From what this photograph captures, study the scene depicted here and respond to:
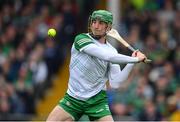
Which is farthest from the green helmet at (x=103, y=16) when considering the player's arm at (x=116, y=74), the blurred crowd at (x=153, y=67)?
the blurred crowd at (x=153, y=67)

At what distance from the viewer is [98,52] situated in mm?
9992

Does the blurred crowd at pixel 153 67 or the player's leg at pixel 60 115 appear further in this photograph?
the blurred crowd at pixel 153 67

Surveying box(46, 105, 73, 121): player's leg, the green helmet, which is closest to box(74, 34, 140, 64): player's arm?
the green helmet

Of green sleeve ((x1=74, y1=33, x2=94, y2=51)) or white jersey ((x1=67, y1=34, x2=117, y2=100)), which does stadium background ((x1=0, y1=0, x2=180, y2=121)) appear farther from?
green sleeve ((x1=74, y1=33, x2=94, y2=51))

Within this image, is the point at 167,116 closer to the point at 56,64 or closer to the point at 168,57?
the point at 168,57

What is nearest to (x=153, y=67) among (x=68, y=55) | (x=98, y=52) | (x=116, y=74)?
(x=68, y=55)

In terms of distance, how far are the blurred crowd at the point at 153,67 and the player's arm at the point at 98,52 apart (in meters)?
5.09

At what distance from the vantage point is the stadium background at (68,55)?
51.2 feet

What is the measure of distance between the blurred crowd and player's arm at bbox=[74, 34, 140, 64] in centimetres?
509

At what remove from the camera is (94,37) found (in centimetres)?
1030

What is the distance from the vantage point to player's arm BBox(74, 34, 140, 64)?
9.78 meters

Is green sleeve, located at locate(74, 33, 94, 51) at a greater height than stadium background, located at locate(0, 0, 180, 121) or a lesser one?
greater

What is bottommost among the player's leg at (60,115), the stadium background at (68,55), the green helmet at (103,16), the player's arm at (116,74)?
the stadium background at (68,55)

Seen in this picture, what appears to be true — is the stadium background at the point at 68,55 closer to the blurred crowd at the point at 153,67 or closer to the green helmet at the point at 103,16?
the blurred crowd at the point at 153,67
